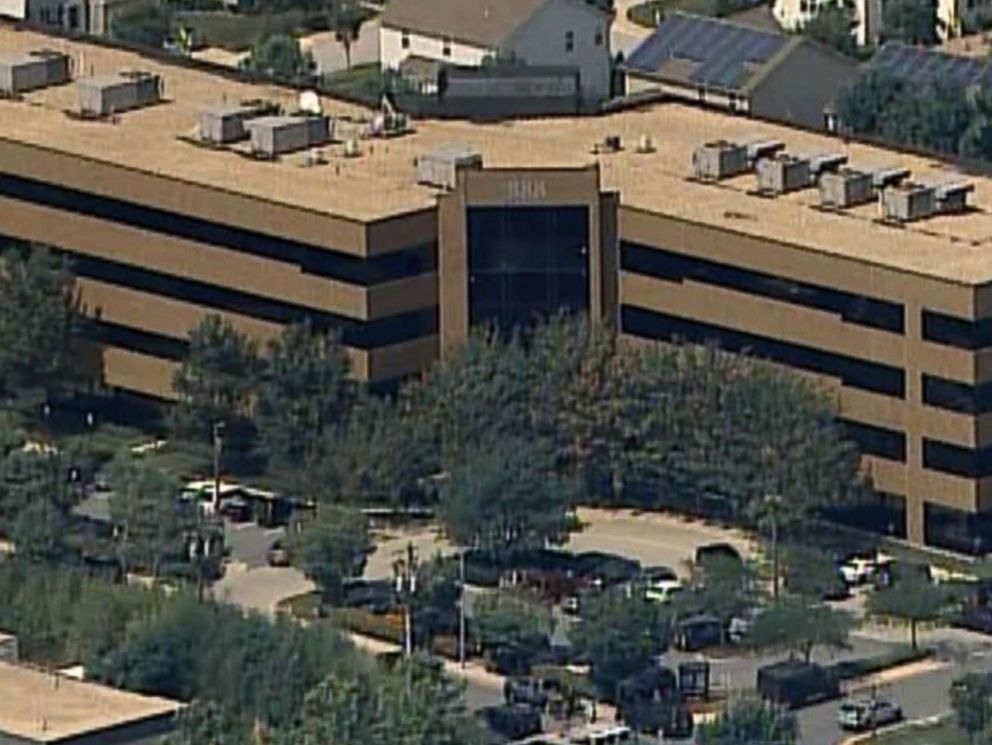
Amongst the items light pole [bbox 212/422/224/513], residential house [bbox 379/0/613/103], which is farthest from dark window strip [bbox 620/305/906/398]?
→ residential house [bbox 379/0/613/103]

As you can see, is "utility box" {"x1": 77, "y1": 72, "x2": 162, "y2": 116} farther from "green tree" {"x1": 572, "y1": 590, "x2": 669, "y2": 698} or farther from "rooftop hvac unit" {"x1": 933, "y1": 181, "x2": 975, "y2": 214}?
"green tree" {"x1": 572, "y1": 590, "x2": 669, "y2": 698}

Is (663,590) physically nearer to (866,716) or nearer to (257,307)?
(866,716)

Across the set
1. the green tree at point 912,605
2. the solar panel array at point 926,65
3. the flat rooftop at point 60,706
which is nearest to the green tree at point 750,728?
the flat rooftop at point 60,706

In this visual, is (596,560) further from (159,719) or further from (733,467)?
(159,719)

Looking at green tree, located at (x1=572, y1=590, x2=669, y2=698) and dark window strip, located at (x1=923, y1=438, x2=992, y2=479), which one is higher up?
dark window strip, located at (x1=923, y1=438, x2=992, y2=479)

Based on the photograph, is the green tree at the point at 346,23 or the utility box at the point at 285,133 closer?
the utility box at the point at 285,133

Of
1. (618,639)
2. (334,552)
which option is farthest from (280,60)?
(618,639)

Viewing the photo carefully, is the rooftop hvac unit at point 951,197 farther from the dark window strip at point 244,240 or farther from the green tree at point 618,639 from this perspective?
the green tree at point 618,639
